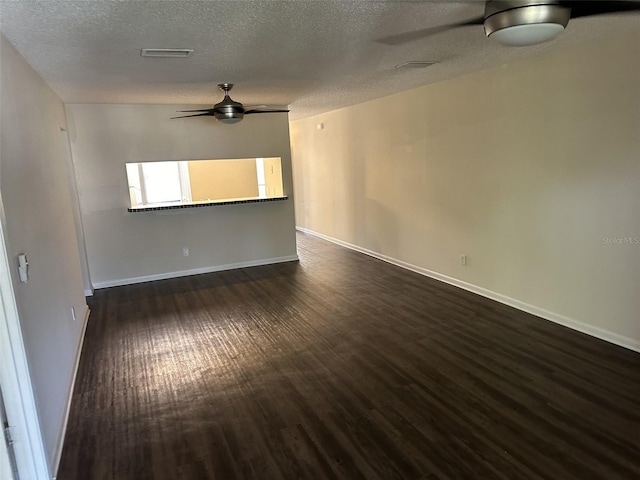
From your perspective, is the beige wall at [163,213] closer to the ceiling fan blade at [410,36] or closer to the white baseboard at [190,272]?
the white baseboard at [190,272]

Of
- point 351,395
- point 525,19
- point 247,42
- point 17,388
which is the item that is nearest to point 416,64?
point 247,42

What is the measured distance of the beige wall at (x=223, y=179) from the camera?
22.7 ft

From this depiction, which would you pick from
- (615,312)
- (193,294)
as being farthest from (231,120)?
(615,312)

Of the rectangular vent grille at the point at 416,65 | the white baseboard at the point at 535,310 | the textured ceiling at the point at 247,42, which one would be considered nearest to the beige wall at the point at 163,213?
the textured ceiling at the point at 247,42

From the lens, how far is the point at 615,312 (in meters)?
3.32

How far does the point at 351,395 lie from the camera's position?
280cm

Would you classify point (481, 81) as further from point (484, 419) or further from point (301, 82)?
point (484, 419)

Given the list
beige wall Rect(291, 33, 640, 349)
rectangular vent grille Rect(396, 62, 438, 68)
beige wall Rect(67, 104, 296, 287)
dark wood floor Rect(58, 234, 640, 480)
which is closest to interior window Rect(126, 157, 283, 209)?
beige wall Rect(67, 104, 296, 287)

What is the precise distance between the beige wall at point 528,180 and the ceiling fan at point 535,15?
142 centimetres

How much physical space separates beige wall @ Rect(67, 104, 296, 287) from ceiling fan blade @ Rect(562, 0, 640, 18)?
461 cm

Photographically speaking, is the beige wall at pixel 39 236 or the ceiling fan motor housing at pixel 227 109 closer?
the beige wall at pixel 39 236

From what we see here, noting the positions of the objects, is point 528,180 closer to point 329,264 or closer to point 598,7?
point 598,7

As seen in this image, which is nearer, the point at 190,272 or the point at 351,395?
the point at 351,395

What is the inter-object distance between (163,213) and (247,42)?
349cm
